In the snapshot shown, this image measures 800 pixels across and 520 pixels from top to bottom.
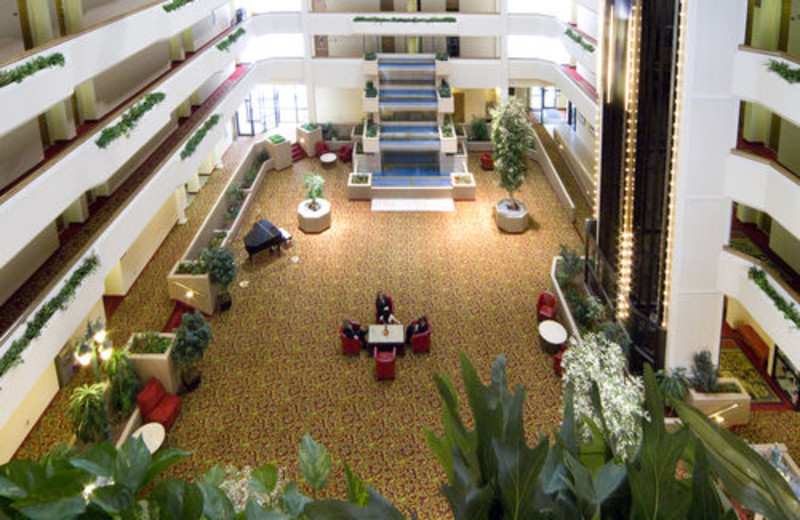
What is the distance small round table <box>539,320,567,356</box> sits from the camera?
65.2 ft

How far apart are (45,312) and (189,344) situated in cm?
399

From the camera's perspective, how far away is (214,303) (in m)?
22.3

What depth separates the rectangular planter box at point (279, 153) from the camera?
3275 centimetres

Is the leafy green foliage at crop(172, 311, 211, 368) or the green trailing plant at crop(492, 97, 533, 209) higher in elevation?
the green trailing plant at crop(492, 97, 533, 209)

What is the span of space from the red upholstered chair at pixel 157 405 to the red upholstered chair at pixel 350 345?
4402 millimetres

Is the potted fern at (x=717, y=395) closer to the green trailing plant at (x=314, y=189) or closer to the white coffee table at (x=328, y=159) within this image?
the green trailing plant at (x=314, y=189)

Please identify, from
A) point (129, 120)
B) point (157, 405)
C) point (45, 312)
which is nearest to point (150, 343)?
point (157, 405)

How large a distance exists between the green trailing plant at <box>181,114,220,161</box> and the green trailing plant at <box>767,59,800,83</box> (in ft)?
52.8

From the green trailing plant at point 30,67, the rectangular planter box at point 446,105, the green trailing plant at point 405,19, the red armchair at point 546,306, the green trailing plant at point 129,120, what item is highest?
the green trailing plant at point 30,67

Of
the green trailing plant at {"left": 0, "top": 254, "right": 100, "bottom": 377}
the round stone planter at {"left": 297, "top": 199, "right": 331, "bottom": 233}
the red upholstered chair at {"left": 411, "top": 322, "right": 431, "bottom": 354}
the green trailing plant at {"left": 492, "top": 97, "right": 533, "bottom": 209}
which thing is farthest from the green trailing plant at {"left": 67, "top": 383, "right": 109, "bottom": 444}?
the green trailing plant at {"left": 492, "top": 97, "right": 533, "bottom": 209}

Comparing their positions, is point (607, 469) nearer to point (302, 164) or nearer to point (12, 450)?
point (12, 450)

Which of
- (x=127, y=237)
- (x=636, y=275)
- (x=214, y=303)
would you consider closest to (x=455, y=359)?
(x=636, y=275)

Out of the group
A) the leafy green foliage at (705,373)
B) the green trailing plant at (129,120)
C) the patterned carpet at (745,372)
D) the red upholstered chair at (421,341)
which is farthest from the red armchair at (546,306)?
the green trailing plant at (129,120)

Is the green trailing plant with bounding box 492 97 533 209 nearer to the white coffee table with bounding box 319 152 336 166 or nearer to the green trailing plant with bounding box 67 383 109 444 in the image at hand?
the white coffee table with bounding box 319 152 336 166
